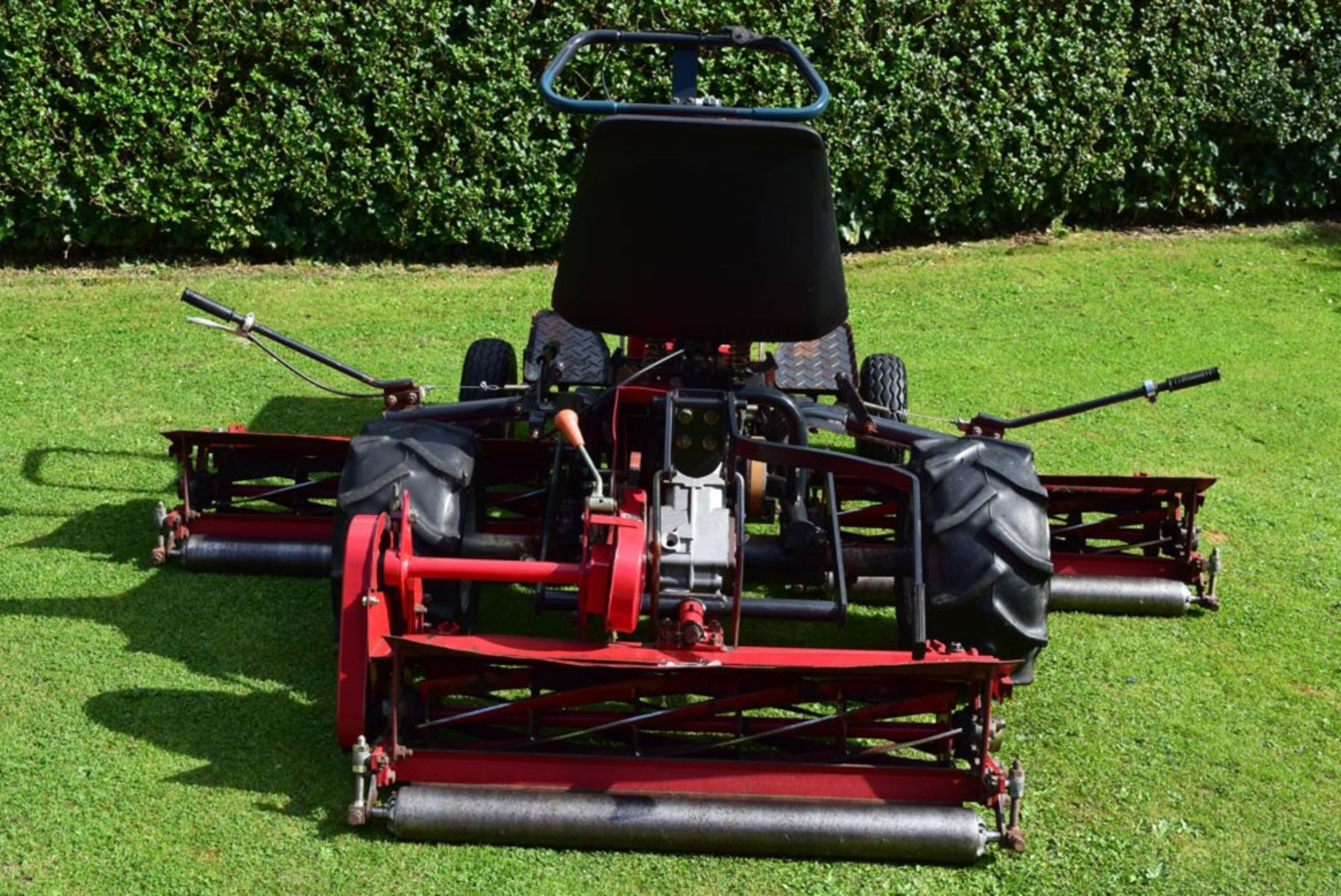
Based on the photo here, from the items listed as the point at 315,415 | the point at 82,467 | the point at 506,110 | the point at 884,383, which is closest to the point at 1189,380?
the point at 884,383

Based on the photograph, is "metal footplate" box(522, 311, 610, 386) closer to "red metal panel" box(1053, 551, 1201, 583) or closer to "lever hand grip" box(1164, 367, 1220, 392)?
"red metal panel" box(1053, 551, 1201, 583)

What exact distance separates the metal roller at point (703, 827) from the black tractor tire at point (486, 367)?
11.3 ft

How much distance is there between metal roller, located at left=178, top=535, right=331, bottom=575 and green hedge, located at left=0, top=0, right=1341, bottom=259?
5.02 m

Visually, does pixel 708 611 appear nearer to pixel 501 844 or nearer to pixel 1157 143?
pixel 501 844

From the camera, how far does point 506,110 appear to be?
438 inches

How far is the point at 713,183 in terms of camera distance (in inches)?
197

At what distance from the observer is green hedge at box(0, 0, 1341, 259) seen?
10625 millimetres

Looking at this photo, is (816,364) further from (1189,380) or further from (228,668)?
(228,668)

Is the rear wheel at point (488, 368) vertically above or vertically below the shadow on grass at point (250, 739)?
above

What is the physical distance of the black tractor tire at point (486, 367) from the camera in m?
7.94

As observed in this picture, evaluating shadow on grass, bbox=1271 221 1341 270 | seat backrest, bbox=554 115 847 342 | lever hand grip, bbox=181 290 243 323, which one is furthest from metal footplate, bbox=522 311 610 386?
shadow on grass, bbox=1271 221 1341 270

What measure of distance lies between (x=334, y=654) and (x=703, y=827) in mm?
1905

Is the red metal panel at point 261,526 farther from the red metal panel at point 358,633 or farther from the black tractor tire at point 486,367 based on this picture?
the red metal panel at point 358,633

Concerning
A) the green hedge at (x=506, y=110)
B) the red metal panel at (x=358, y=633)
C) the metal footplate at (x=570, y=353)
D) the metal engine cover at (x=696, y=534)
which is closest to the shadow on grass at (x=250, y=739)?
the red metal panel at (x=358, y=633)
